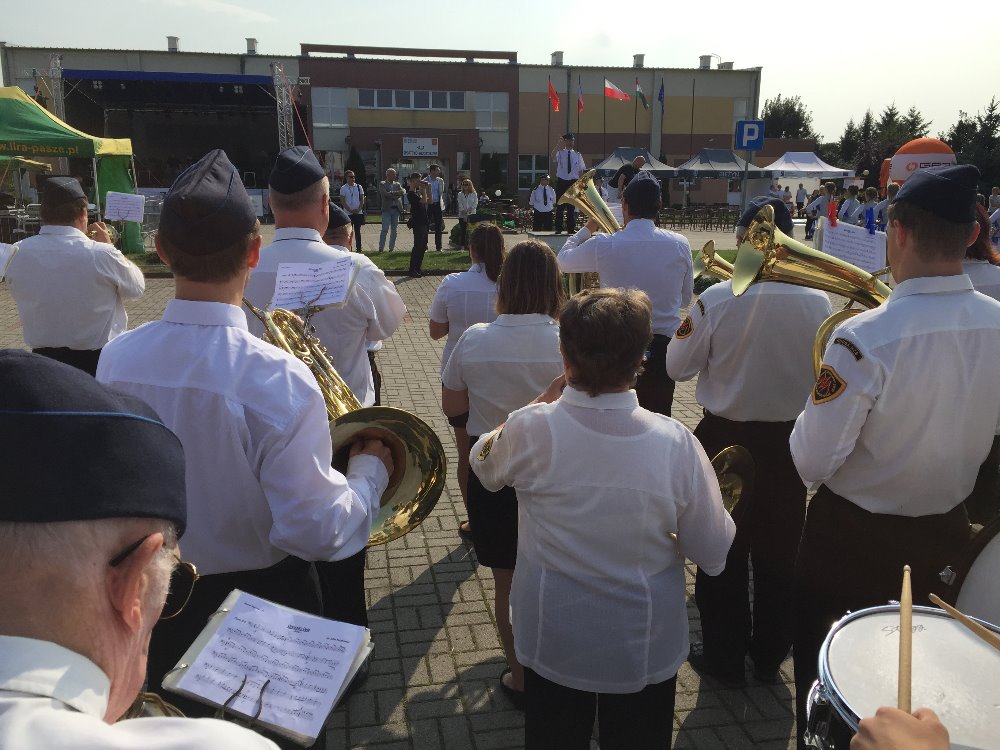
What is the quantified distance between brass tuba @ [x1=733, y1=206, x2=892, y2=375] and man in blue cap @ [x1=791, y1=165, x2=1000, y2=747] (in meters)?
0.61

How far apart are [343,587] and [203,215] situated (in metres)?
1.86

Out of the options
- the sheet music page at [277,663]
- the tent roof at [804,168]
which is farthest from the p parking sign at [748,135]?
the tent roof at [804,168]

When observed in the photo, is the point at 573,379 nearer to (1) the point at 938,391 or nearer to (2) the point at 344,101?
(1) the point at 938,391

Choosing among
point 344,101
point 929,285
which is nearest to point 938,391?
point 929,285

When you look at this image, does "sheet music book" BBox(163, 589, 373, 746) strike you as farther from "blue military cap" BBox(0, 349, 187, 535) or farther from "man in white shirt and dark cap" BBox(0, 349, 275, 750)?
"blue military cap" BBox(0, 349, 187, 535)

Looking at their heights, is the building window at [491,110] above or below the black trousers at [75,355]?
above

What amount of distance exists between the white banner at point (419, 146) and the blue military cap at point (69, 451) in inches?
1636

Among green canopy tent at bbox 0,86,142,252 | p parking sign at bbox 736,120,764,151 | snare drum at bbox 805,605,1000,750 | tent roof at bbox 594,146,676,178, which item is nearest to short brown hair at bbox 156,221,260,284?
snare drum at bbox 805,605,1000,750

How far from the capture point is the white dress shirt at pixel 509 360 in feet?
10.6

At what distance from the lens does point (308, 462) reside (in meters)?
1.86

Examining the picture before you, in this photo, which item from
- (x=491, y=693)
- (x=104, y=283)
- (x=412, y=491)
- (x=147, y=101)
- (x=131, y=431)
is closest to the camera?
(x=131, y=431)

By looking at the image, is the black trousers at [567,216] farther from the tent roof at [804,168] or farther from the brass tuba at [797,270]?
the brass tuba at [797,270]

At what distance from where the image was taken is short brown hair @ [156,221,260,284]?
6.46ft

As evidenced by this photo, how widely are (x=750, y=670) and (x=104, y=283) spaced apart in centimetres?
429
